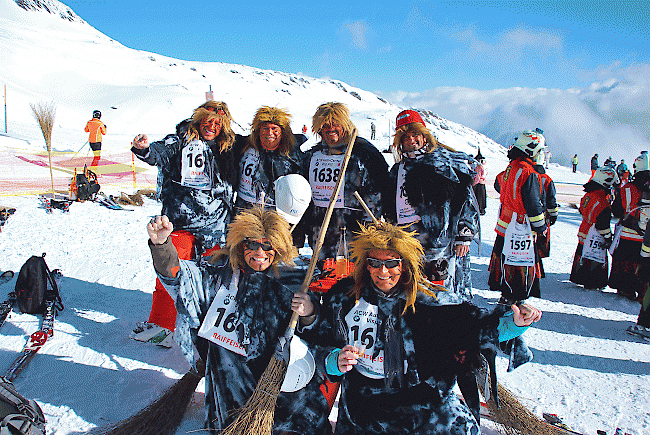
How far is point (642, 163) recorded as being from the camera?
4.48 meters

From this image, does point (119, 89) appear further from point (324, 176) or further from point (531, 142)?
point (531, 142)

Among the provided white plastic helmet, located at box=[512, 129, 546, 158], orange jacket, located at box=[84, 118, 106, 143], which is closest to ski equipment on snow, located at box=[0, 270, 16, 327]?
white plastic helmet, located at box=[512, 129, 546, 158]

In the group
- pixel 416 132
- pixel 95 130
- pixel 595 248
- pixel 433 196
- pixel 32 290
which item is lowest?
pixel 32 290

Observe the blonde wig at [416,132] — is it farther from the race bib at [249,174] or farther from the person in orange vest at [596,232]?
the person in orange vest at [596,232]

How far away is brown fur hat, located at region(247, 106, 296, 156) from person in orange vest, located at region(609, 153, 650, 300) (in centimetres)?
397

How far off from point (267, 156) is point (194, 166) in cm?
62

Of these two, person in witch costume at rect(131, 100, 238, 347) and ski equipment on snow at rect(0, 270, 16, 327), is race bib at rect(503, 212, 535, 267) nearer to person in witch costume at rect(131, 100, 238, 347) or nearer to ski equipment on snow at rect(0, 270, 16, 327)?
person in witch costume at rect(131, 100, 238, 347)

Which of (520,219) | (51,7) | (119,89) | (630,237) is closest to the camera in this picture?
(520,219)

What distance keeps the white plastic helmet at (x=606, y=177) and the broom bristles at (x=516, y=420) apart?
148 inches

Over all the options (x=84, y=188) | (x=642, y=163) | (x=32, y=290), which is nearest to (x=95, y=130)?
(x=84, y=188)

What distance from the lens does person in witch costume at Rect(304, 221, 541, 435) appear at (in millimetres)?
1929

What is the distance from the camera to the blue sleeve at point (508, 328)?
1773 mm

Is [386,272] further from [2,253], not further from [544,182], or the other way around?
[2,253]

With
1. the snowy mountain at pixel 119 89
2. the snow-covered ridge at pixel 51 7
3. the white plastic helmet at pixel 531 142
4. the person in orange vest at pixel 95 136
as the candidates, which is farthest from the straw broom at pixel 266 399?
the snow-covered ridge at pixel 51 7
